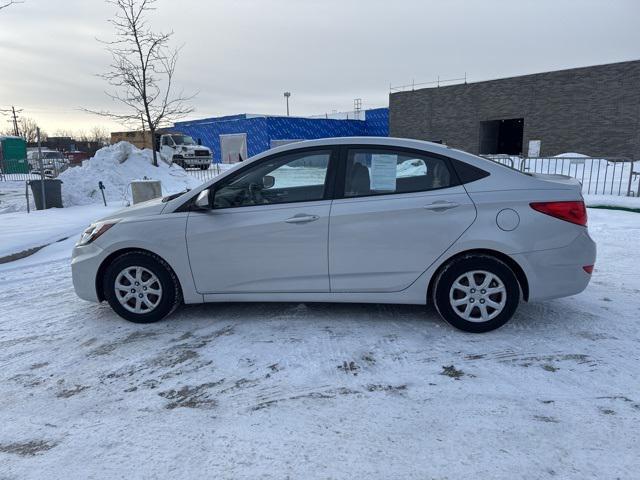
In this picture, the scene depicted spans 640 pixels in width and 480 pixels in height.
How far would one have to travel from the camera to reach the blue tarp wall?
4109cm

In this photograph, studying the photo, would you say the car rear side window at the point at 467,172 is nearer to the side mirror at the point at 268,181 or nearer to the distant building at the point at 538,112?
the side mirror at the point at 268,181

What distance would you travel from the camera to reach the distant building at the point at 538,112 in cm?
2864

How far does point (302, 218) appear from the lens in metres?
3.95

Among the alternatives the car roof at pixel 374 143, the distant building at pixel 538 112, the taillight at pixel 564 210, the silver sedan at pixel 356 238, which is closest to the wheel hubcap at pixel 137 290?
the silver sedan at pixel 356 238

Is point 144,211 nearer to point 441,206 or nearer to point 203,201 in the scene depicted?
point 203,201

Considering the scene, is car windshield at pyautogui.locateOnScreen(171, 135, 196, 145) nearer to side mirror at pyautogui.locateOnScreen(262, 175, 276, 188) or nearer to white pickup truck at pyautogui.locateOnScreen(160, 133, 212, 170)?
white pickup truck at pyautogui.locateOnScreen(160, 133, 212, 170)

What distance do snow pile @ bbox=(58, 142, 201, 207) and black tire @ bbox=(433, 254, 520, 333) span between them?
12175 mm

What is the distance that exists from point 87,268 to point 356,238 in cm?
255

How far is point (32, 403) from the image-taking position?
3055mm

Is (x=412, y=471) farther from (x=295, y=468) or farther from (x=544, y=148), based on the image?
(x=544, y=148)

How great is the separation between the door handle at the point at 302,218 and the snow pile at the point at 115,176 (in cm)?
1136

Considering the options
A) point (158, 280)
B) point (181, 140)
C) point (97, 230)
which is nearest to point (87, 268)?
point (97, 230)

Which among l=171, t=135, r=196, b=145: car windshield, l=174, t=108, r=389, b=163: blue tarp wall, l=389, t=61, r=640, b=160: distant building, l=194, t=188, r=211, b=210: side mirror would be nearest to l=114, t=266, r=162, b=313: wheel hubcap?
l=194, t=188, r=211, b=210: side mirror

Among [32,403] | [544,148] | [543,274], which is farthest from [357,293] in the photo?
[544,148]
